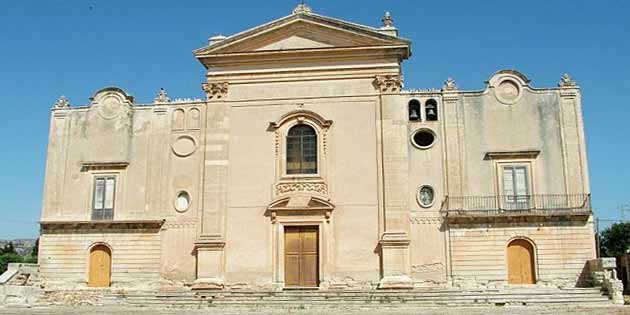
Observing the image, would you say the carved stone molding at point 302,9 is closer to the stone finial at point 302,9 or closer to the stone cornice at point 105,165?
the stone finial at point 302,9

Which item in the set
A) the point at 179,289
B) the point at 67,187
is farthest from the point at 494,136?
the point at 67,187

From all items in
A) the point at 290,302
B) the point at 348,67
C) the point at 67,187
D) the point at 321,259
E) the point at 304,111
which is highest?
the point at 348,67

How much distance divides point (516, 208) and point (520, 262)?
1.84 meters

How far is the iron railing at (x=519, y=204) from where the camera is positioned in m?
23.2

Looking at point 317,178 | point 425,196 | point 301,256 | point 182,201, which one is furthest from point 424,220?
point 182,201

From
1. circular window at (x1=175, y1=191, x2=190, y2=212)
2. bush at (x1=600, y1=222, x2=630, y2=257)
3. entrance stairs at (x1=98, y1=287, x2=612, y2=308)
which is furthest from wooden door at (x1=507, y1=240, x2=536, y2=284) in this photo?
bush at (x1=600, y1=222, x2=630, y2=257)

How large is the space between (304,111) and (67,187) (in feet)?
31.2

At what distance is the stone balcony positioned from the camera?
23.1m

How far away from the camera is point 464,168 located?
79.1 ft

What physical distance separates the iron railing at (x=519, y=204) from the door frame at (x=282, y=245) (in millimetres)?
4297

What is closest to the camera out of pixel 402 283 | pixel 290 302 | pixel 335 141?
pixel 290 302

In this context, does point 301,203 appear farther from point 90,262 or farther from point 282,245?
point 90,262

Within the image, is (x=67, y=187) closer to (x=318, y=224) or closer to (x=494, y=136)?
(x=318, y=224)

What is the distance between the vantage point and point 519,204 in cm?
2367
